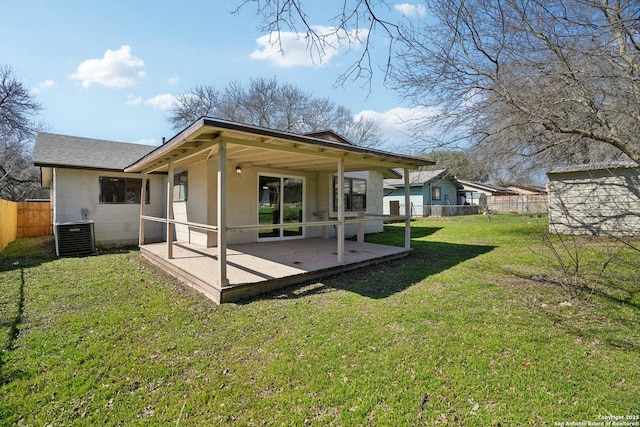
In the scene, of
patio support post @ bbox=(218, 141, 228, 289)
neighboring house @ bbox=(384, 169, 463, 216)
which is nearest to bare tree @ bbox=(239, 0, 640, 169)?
patio support post @ bbox=(218, 141, 228, 289)

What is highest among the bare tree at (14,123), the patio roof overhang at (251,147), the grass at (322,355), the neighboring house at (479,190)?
the bare tree at (14,123)

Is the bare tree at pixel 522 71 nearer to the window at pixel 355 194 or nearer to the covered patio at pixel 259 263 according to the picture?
the covered patio at pixel 259 263

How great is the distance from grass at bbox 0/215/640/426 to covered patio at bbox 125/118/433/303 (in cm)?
49

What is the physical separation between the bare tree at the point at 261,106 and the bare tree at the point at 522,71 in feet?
67.6

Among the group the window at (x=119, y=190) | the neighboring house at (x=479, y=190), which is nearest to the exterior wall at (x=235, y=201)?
the window at (x=119, y=190)

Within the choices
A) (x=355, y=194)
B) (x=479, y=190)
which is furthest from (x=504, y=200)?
(x=355, y=194)

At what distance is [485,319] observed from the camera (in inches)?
149

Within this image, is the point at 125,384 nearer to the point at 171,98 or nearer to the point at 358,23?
the point at 358,23

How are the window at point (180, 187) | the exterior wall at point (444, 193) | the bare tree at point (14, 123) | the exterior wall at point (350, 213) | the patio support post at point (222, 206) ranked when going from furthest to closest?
1. the exterior wall at point (444, 193)
2. the bare tree at point (14, 123)
3. the exterior wall at point (350, 213)
4. the window at point (180, 187)
5. the patio support post at point (222, 206)

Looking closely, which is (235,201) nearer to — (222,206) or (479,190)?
(222,206)

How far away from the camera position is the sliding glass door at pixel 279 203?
8820mm

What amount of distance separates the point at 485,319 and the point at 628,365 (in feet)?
4.15

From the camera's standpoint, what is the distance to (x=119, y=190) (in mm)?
9875

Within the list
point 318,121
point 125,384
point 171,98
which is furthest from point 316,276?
point 171,98
